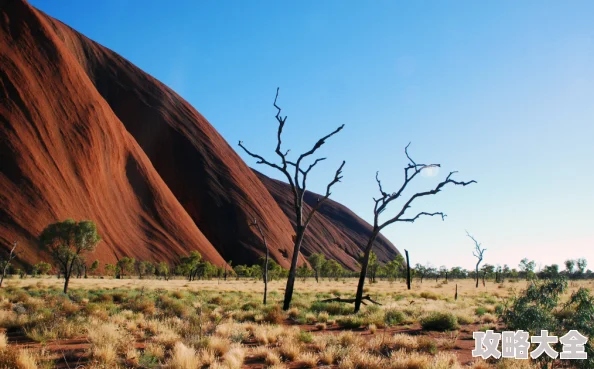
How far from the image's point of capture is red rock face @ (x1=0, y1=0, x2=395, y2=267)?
69.9m

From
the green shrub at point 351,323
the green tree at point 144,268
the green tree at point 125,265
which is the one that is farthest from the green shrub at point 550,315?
the green tree at point 144,268

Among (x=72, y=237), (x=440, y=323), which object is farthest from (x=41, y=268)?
(x=440, y=323)

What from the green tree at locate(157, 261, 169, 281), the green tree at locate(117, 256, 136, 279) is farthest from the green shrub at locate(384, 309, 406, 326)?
the green tree at locate(157, 261, 169, 281)

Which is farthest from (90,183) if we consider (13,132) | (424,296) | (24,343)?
(24,343)

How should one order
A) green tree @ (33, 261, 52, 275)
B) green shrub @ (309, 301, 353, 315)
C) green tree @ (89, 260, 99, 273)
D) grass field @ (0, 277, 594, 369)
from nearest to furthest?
grass field @ (0, 277, 594, 369) < green shrub @ (309, 301, 353, 315) < green tree @ (33, 261, 52, 275) < green tree @ (89, 260, 99, 273)

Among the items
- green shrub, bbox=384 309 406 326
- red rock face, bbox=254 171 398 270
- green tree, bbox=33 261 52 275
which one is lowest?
green tree, bbox=33 261 52 275

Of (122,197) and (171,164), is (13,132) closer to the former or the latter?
(122,197)

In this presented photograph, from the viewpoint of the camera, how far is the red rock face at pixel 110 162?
6988 centimetres

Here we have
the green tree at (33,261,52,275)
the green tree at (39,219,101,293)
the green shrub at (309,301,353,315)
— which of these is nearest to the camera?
the green shrub at (309,301,353,315)

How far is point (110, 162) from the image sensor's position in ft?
277

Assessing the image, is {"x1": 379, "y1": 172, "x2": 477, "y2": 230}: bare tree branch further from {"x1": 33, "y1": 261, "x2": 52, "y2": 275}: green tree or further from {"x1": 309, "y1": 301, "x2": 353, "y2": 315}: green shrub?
{"x1": 33, "y1": 261, "x2": 52, "y2": 275}: green tree

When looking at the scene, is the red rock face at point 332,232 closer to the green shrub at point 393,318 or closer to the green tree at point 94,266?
the green tree at point 94,266

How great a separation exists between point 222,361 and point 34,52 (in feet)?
315

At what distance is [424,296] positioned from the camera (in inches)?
1192
